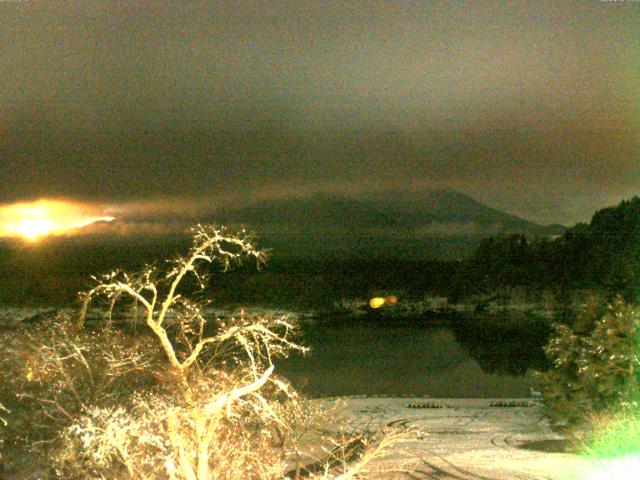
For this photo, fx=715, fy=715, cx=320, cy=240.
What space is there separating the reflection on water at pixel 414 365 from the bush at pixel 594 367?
1118 centimetres

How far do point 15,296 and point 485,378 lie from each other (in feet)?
186

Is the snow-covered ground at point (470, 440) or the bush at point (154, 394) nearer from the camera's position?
the bush at point (154, 394)

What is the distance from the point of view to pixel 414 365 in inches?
1861

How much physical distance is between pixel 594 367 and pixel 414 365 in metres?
28.8

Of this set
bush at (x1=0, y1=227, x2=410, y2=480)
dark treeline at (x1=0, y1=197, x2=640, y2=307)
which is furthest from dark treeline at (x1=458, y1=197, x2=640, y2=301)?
bush at (x1=0, y1=227, x2=410, y2=480)

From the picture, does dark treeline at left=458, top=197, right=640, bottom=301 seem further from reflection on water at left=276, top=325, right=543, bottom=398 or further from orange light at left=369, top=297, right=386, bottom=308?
reflection on water at left=276, top=325, right=543, bottom=398

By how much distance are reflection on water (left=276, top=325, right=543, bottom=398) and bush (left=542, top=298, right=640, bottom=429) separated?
11184 millimetres

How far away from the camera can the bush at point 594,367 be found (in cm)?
1828

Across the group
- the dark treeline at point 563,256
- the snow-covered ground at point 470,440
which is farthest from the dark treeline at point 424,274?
the snow-covered ground at point 470,440

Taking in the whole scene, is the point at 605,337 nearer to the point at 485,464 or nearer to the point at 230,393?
the point at 485,464

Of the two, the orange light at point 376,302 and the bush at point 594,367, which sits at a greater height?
the bush at point 594,367

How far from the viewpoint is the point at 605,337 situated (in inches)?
730

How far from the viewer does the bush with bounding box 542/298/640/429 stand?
60.0 feet

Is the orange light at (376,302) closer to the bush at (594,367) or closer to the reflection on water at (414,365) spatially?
the reflection on water at (414,365)
